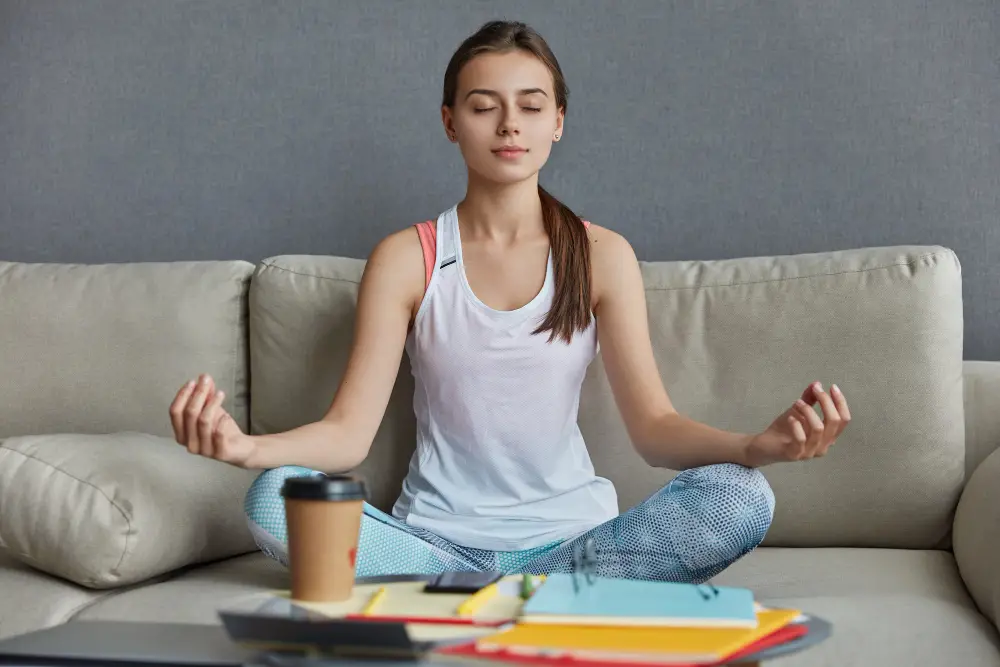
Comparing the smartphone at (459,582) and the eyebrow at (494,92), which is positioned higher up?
the eyebrow at (494,92)

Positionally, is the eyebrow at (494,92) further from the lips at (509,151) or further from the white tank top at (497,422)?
the white tank top at (497,422)

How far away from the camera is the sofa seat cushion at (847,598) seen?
1.15m

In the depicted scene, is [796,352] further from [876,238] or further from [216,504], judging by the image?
[216,504]

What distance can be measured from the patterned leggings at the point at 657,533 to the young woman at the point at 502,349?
0.05 metres

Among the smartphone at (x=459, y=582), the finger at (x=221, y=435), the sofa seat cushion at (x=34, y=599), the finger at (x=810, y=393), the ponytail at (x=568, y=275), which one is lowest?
the sofa seat cushion at (x=34, y=599)

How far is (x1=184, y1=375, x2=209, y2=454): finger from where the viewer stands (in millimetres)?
1114

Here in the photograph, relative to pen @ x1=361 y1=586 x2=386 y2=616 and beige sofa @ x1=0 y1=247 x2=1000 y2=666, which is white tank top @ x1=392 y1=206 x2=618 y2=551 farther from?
pen @ x1=361 y1=586 x2=386 y2=616

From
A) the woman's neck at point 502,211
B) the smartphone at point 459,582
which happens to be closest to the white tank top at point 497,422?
the woman's neck at point 502,211

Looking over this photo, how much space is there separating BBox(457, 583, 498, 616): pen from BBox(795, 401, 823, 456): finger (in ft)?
1.54

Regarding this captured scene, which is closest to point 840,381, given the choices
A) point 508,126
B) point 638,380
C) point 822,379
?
point 822,379

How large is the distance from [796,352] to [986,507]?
0.36 metres

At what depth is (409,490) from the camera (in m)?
1.61

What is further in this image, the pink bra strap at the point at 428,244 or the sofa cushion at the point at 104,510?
the pink bra strap at the point at 428,244

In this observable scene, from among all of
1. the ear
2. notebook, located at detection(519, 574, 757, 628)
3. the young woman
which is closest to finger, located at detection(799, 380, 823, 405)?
the young woman
